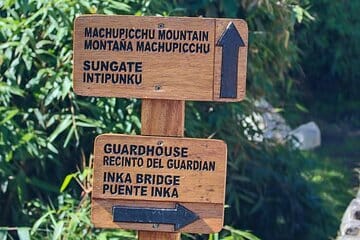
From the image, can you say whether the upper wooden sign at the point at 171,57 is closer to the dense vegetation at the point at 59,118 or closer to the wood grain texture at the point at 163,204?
the wood grain texture at the point at 163,204

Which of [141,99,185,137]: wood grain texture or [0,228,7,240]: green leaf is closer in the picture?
[141,99,185,137]: wood grain texture

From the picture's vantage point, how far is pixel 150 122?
11.0 feet

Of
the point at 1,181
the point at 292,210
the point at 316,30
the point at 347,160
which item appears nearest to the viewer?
the point at 1,181

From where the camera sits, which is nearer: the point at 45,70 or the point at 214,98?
the point at 214,98

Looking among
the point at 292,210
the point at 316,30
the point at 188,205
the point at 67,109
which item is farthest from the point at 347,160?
the point at 188,205

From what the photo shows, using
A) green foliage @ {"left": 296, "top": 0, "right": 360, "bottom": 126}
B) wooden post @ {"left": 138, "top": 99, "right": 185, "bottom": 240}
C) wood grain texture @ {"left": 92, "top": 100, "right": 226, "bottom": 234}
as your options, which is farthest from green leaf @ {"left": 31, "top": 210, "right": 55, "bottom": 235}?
green foliage @ {"left": 296, "top": 0, "right": 360, "bottom": 126}

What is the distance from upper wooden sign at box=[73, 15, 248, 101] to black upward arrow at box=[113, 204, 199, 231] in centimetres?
35

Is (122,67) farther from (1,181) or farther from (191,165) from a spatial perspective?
(1,181)

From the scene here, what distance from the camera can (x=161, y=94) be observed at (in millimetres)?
3293

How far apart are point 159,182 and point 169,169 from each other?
5 centimetres

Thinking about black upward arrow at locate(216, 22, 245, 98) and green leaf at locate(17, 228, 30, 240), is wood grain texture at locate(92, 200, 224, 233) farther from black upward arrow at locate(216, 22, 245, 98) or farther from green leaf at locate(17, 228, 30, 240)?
green leaf at locate(17, 228, 30, 240)

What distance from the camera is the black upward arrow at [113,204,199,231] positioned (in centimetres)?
331

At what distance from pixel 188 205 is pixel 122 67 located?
48 centimetres

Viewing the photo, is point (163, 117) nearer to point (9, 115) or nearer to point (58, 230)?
point (58, 230)
